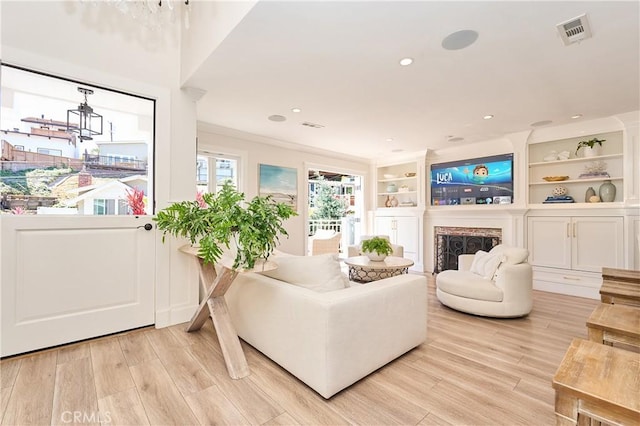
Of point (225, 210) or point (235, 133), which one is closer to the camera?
point (225, 210)

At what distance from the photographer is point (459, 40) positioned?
6.94 ft

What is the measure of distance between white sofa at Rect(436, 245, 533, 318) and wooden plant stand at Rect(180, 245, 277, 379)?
2.27m

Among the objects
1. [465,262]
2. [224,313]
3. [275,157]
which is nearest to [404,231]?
[465,262]

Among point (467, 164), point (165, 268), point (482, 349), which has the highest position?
point (467, 164)

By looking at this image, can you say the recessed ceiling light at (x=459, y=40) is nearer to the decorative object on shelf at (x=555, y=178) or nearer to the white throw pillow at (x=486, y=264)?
the white throw pillow at (x=486, y=264)

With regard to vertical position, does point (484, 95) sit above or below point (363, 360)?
above

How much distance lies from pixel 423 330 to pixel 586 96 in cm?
311

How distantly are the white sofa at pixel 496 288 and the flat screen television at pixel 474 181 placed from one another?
1.97m

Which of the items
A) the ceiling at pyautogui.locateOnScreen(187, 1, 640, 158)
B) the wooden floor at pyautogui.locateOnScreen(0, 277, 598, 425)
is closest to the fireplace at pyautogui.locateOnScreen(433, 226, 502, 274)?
the ceiling at pyautogui.locateOnScreen(187, 1, 640, 158)

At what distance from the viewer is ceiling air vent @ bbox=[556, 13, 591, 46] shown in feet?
6.27

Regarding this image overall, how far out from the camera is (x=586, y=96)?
123 inches

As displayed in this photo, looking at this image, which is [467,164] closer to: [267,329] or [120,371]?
A: [267,329]

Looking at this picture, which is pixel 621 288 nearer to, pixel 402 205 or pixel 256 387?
pixel 256 387

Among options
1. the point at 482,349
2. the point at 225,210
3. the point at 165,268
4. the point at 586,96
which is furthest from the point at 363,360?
the point at 586,96
